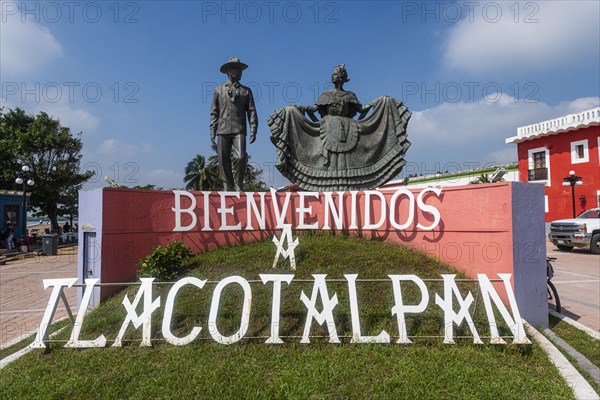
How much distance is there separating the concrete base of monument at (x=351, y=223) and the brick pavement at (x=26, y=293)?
1.28 meters

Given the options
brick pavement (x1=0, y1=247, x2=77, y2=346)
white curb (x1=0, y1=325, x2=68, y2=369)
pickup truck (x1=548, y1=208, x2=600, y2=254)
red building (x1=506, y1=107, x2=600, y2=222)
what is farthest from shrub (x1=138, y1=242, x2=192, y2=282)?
red building (x1=506, y1=107, x2=600, y2=222)

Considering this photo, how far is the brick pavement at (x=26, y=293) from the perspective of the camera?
6051 mm

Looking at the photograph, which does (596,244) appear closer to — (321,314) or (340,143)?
(340,143)

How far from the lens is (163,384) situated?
3.43 meters

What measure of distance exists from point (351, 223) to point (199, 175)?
29.0 meters

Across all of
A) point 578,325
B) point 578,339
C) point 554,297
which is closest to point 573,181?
point 554,297

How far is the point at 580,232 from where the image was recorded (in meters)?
14.1

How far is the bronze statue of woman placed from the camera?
319 inches

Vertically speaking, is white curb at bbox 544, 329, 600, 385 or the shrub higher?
the shrub

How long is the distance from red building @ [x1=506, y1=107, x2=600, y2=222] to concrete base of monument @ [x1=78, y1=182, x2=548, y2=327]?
1764 centimetres

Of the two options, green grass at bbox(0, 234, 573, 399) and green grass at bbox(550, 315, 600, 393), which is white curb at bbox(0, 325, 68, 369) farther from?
green grass at bbox(550, 315, 600, 393)

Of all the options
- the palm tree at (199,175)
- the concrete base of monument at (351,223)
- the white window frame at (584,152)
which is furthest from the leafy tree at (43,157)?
the white window frame at (584,152)

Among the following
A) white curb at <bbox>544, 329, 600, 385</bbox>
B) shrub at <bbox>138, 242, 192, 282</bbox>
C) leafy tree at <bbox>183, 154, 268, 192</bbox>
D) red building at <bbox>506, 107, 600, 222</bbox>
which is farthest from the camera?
leafy tree at <bbox>183, 154, 268, 192</bbox>

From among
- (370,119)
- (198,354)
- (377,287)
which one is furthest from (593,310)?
(198,354)
